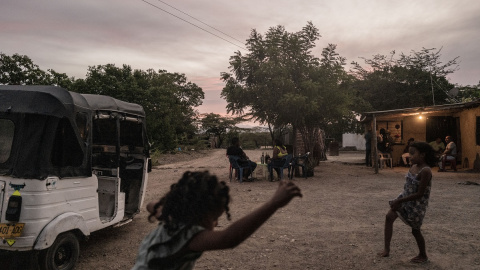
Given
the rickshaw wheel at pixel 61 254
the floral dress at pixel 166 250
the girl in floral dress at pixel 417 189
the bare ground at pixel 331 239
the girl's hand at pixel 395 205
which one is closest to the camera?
the floral dress at pixel 166 250

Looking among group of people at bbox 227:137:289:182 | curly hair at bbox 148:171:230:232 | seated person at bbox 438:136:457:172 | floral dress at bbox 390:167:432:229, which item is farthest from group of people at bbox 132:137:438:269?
seated person at bbox 438:136:457:172

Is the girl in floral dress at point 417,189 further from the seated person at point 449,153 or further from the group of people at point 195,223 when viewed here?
the seated person at point 449,153

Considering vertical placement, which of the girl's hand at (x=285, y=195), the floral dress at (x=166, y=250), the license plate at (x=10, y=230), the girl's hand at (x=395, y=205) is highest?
the girl's hand at (x=285, y=195)

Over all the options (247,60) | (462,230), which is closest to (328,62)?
(247,60)

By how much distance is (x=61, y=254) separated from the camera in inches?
163

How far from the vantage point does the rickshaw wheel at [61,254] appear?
3.85 meters

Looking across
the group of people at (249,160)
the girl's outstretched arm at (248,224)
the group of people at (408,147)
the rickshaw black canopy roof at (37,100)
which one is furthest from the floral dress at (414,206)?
the group of people at (408,147)

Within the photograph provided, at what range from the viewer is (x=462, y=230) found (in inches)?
242

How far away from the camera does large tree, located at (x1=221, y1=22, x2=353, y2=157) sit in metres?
13.6

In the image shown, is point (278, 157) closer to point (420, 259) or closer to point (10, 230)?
point (420, 259)

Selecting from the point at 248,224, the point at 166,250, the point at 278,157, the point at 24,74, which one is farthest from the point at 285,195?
the point at 24,74

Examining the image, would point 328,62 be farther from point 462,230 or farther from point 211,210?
point 211,210

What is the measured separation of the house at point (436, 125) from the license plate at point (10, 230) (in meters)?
14.6

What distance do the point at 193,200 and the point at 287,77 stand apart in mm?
12572
